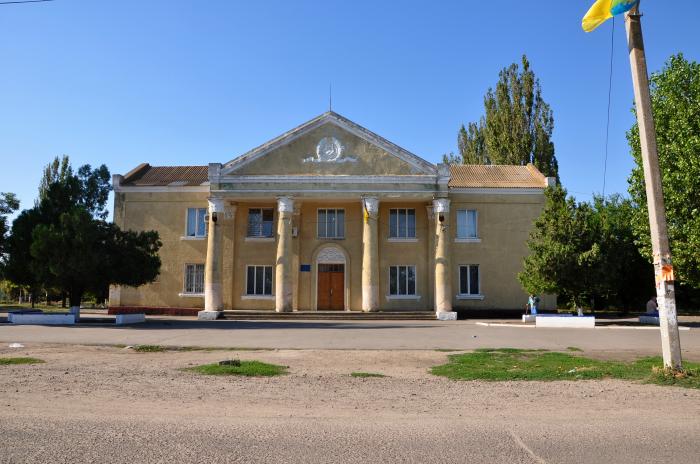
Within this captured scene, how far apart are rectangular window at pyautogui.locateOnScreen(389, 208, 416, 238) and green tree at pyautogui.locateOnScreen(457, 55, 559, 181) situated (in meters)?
13.5

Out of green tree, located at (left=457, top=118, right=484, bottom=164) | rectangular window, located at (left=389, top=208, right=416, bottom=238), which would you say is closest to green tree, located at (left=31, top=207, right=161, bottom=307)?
rectangular window, located at (left=389, top=208, right=416, bottom=238)

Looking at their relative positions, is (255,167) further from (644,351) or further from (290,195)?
(644,351)

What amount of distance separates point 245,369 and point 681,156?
17.6m

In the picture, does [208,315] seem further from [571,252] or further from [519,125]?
[519,125]

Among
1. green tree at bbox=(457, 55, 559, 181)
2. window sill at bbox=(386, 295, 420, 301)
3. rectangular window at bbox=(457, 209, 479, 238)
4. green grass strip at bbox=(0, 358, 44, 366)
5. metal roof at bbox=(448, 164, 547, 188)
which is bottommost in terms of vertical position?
green grass strip at bbox=(0, 358, 44, 366)

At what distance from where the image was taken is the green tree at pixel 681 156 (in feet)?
65.7

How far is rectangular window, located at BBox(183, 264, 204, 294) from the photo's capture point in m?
32.5

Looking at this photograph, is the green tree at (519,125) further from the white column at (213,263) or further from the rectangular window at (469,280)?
the white column at (213,263)

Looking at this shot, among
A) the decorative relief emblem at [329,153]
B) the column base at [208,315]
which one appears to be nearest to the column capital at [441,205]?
the decorative relief emblem at [329,153]

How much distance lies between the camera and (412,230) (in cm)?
3241

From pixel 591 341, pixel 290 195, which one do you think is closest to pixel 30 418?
pixel 591 341

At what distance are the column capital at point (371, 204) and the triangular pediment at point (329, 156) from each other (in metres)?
1.37

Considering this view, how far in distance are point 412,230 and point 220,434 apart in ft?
87.7

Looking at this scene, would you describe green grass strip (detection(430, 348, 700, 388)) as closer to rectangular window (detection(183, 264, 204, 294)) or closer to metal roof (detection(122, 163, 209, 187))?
rectangular window (detection(183, 264, 204, 294))
